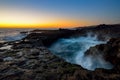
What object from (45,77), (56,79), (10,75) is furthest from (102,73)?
(10,75)

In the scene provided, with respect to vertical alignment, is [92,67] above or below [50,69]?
below

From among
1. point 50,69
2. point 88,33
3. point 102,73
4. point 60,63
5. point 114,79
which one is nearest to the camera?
point 114,79

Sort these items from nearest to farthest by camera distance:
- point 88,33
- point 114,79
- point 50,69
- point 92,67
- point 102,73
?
point 114,79 → point 102,73 → point 50,69 → point 92,67 → point 88,33

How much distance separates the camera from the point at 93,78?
7707 millimetres

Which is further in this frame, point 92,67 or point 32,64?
point 92,67

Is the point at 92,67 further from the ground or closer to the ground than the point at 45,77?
closer to the ground

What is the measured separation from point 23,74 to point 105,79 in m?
4.36

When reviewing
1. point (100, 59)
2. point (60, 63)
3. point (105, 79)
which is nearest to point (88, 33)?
point (100, 59)

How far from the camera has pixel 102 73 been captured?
27.5 ft

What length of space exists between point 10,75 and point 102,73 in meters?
5.04

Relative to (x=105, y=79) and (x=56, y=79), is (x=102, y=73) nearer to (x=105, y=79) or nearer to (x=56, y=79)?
(x=105, y=79)

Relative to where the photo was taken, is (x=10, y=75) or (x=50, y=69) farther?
(x=50, y=69)

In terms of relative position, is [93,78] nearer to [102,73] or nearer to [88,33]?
[102,73]

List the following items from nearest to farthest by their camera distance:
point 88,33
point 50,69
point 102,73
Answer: point 102,73, point 50,69, point 88,33
